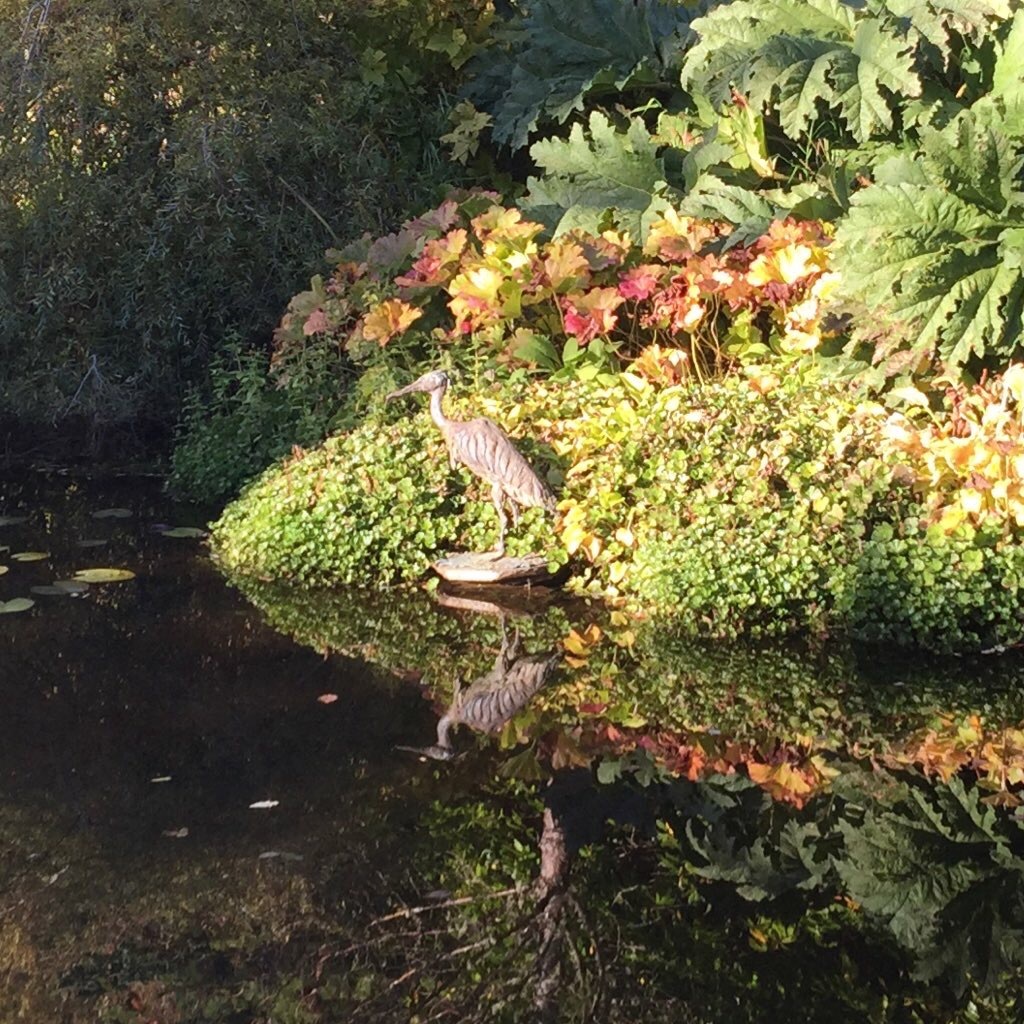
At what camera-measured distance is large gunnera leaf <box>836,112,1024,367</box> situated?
18.8ft

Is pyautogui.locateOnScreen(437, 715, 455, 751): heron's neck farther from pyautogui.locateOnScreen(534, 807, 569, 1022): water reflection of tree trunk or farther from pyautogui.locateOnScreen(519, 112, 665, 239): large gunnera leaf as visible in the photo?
pyautogui.locateOnScreen(519, 112, 665, 239): large gunnera leaf

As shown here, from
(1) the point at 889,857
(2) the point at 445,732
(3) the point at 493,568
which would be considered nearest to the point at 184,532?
(3) the point at 493,568

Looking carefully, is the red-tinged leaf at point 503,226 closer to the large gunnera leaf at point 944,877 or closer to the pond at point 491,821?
the pond at point 491,821

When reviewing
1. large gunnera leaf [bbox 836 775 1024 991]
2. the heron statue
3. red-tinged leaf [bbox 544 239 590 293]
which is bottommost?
large gunnera leaf [bbox 836 775 1024 991]

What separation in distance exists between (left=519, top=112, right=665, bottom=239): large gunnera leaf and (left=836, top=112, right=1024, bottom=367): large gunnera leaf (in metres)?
2.10

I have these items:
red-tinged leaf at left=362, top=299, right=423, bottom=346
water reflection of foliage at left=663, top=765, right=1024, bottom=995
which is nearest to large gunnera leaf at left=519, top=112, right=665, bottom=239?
red-tinged leaf at left=362, top=299, right=423, bottom=346

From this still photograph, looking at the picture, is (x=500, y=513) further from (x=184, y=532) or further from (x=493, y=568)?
(x=184, y=532)

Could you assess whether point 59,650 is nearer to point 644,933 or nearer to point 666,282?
point 644,933

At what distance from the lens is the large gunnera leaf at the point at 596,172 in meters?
7.84

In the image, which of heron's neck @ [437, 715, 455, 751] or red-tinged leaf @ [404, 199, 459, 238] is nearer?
heron's neck @ [437, 715, 455, 751]

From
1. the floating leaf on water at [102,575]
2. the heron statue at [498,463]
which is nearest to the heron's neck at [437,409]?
the heron statue at [498,463]

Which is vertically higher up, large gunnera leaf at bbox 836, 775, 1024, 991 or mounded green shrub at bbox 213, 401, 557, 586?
mounded green shrub at bbox 213, 401, 557, 586

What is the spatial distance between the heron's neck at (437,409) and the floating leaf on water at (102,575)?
1.58 meters

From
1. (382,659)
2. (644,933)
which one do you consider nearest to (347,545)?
(382,659)
